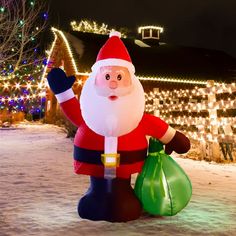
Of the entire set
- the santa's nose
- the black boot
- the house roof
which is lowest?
the black boot

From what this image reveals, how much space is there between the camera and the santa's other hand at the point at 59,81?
163 inches

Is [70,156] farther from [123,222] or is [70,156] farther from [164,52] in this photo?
[164,52]

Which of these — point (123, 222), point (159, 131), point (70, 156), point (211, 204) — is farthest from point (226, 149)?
point (123, 222)

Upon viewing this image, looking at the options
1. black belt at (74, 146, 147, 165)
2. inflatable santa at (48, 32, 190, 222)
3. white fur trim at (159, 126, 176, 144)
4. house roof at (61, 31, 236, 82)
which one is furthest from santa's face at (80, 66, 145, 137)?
house roof at (61, 31, 236, 82)

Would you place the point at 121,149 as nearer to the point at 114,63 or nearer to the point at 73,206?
the point at 114,63

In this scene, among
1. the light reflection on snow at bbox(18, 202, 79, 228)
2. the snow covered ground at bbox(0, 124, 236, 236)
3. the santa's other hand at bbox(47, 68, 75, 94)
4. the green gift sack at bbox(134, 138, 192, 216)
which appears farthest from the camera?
the santa's other hand at bbox(47, 68, 75, 94)

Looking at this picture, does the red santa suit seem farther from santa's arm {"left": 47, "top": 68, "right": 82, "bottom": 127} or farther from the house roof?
the house roof

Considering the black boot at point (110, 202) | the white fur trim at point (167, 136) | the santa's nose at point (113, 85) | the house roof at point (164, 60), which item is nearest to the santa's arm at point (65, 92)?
the santa's nose at point (113, 85)

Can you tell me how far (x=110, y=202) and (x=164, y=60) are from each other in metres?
21.5

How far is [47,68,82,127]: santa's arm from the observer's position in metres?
4.15

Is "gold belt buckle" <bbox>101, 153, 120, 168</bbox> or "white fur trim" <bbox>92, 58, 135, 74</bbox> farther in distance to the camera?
"white fur trim" <bbox>92, 58, 135, 74</bbox>

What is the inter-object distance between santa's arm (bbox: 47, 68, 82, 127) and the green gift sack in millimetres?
907

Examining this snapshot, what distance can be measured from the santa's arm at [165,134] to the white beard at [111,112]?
26 centimetres

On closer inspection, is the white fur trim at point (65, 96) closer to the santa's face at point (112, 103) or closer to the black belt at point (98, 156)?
the santa's face at point (112, 103)
